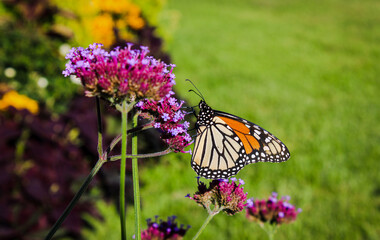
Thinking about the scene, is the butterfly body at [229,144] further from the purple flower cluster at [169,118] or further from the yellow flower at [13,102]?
the yellow flower at [13,102]

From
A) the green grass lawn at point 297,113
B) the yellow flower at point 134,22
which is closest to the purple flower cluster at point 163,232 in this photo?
the green grass lawn at point 297,113

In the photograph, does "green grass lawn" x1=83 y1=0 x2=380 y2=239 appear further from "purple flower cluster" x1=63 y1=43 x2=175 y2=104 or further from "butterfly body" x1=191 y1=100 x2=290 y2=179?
"purple flower cluster" x1=63 y1=43 x2=175 y2=104

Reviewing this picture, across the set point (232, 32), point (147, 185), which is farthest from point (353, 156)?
point (232, 32)

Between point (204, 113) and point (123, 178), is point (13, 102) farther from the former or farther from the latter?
point (123, 178)

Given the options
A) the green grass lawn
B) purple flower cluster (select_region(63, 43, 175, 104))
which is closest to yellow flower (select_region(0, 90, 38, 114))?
the green grass lawn

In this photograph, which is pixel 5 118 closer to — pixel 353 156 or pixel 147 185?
pixel 147 185

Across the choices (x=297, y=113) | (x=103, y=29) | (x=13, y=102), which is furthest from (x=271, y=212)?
(x=297, y=113)
